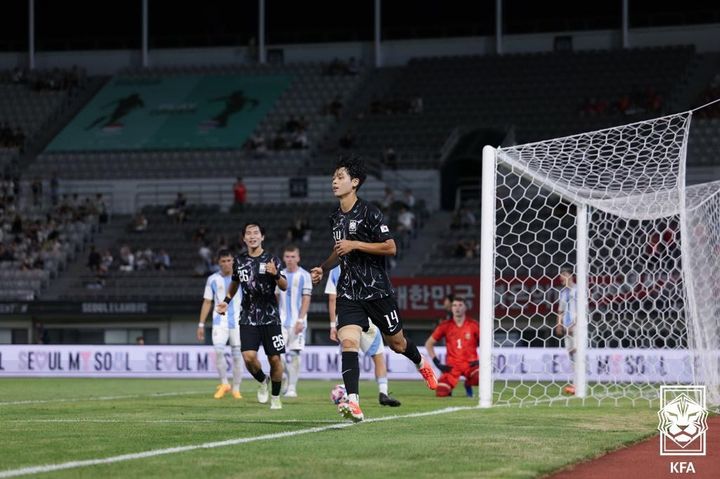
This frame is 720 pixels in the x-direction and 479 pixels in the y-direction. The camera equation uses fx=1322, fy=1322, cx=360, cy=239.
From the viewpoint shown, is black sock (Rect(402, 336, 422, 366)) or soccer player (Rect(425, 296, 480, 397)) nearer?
black sock (Rect(402, 336, 422, 366))

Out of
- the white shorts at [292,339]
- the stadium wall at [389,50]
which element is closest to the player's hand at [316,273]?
the white shorts at [292,339]

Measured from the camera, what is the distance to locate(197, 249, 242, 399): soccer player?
773 inches

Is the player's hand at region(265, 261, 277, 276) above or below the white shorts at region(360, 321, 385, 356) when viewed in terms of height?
above

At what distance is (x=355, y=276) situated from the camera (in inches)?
462

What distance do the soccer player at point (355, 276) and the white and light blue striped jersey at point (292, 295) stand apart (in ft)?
23.9

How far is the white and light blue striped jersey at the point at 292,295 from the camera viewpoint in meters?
19.4

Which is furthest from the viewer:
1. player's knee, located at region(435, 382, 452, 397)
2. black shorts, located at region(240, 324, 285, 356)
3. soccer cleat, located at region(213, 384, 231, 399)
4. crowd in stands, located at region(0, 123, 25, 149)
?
crowd in stands, located at region(0, 123, 25, 149)

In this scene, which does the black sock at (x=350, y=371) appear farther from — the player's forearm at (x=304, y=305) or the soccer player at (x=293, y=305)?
the soccer player at (x=293, y=305)

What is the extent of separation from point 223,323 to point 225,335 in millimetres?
250

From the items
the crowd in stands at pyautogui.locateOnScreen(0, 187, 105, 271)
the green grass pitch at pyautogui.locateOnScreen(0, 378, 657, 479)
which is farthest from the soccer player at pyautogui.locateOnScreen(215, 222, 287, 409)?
the crowd in stands at pyautogui.locateOnScreen(0, 187, 105, 271)

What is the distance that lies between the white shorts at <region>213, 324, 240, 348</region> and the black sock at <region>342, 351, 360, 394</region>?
8841 millimetres

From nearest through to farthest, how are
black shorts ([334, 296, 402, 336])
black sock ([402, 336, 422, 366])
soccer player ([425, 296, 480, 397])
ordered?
black shorts ([334, 296, 402, 336])
black sock ([402, 336, 422, 366])
soccer player ([425, 296, 480, 397])

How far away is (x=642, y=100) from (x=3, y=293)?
21164 mm

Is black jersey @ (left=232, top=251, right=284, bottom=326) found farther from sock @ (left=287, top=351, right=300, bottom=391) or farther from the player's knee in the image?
the player's knee
